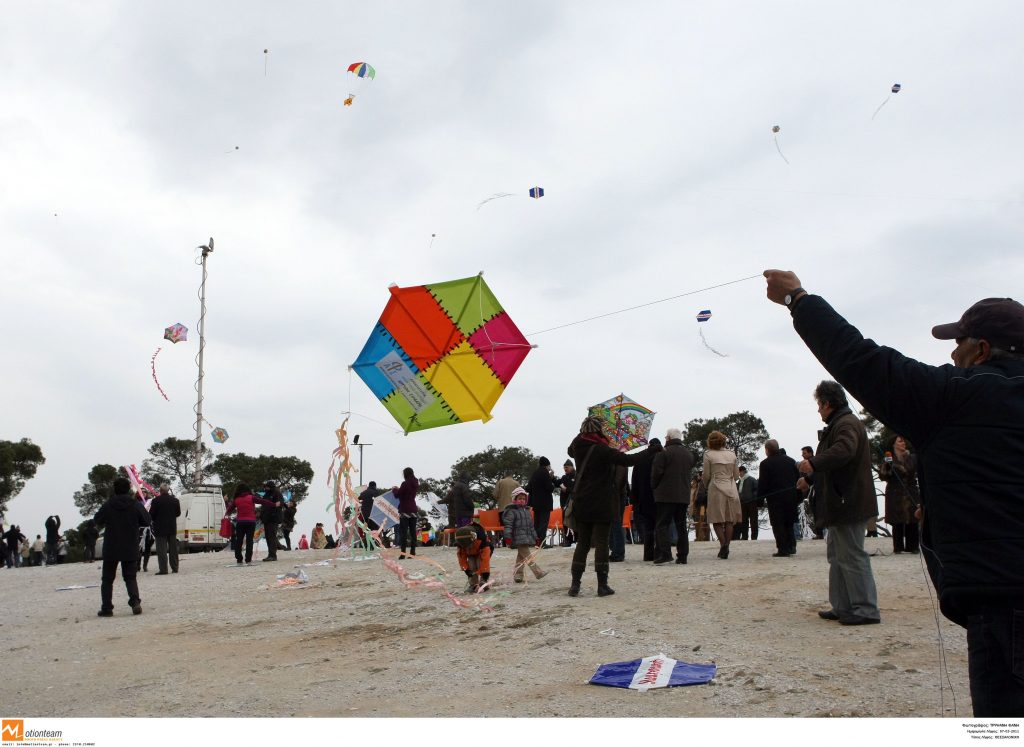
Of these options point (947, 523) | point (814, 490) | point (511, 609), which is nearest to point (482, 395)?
point (511, 609)

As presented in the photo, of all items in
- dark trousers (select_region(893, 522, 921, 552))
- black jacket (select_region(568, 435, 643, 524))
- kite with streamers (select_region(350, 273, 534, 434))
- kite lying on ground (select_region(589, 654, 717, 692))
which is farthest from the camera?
dark trousers (select_region(893, 522, 921, 552))

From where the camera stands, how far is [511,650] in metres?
6.98

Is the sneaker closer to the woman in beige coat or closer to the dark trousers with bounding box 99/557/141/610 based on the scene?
the woman in beige coat

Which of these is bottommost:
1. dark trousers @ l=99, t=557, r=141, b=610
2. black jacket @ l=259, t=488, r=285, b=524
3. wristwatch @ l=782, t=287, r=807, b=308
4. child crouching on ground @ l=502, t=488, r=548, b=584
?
dark trousers @ l=99, t=557, r=141, b=610

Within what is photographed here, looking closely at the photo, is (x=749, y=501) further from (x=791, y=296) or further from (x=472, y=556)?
(x=791, y=296)

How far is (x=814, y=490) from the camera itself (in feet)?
23.9

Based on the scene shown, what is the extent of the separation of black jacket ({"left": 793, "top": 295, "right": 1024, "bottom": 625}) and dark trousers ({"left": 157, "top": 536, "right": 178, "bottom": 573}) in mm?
15745

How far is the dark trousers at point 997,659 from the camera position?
253cm

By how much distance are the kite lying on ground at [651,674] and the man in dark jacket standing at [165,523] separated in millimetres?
11876

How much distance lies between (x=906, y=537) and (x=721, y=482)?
8.69 feet

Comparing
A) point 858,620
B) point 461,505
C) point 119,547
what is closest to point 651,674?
point 858,620

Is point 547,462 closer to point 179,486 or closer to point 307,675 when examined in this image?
point 307,675

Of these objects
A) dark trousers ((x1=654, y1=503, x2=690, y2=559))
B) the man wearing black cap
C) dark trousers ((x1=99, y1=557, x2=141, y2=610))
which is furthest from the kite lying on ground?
dark trousers ((x1=99, y1=557, x2=141, y2=610))

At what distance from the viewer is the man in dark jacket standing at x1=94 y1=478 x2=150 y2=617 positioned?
436 inches
